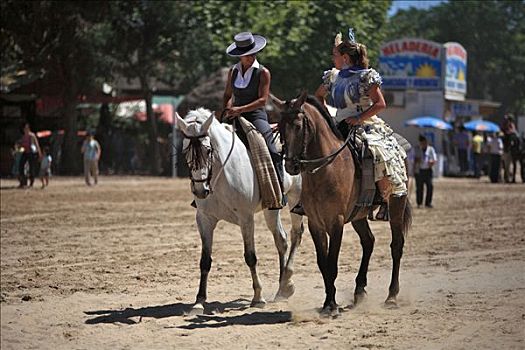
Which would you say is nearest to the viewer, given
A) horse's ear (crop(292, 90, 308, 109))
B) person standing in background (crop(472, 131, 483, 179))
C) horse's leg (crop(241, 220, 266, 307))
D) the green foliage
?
horse's ear (crop(292, 90, 308, 109))

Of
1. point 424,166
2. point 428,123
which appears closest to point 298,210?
point 424,166

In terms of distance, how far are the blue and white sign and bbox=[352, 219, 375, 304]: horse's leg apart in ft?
107

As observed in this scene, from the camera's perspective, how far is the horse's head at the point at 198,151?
30.9 ft

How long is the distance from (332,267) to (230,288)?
241 centimetres

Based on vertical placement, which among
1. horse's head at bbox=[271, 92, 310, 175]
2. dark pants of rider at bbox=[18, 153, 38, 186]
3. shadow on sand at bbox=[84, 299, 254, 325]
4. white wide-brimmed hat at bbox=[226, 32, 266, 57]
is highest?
white wide-brimmed hat at bbox=[226, 32, 266, 57]

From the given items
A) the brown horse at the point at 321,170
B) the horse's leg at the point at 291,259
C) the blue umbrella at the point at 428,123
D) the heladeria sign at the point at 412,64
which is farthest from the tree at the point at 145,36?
the brown horse at the point at 321,170

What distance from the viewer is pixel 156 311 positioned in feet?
32.6

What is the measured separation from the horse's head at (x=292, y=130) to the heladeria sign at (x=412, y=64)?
33.7m

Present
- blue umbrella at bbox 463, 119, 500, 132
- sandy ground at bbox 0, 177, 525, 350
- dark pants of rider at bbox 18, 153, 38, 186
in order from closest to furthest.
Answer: sandy ground at bbox 0, 177, 525, 350 → dark pants of rider at bbox 18, 153, 38, 186 → blue umbrella at bbox 463, 119, 500, 132

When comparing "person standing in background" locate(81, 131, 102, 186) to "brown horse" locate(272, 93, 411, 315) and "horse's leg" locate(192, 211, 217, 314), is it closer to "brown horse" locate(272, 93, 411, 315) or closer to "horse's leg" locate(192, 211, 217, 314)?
"horse's leg" locate(192, 211, 217, 314)

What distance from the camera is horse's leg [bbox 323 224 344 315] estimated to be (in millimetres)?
9273

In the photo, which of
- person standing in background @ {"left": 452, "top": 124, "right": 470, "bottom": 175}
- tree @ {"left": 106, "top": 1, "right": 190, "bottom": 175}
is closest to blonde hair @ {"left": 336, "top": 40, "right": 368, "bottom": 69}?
tree @ {"left": 106, "top": 1, "right": 190, "bottom": 175}

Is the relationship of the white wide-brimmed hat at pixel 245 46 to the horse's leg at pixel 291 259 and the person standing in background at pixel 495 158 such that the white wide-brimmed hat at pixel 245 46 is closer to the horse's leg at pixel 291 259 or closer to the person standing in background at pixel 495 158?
the horse's leg at pixel 291 259

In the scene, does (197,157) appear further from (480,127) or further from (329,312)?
(480,127)
